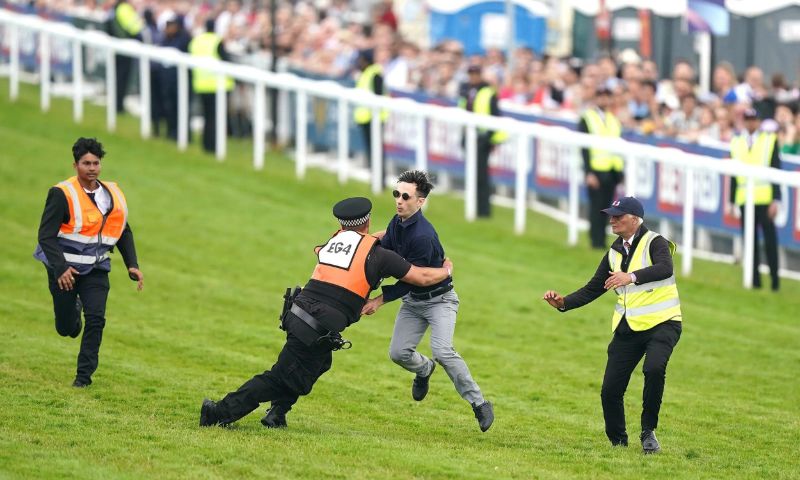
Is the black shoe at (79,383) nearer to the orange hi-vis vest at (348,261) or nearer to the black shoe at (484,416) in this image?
the orange hi-vis vest at (348,261)

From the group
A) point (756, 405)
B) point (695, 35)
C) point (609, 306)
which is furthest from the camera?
point (695, 35)

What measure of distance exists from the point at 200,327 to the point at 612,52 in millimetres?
13829

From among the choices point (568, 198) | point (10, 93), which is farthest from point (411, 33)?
point (568, 198)

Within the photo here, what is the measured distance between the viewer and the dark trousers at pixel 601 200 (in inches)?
754

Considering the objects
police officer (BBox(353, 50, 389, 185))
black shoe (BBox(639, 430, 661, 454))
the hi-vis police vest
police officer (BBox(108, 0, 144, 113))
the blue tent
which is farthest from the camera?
the blue tent

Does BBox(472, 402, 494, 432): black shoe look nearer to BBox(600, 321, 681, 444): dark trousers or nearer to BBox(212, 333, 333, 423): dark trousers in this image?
BBox(600, 321, 681, 444): dark trousers

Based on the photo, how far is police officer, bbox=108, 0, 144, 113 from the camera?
2518 centimetres

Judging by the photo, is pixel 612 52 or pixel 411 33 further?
pixel 411 33

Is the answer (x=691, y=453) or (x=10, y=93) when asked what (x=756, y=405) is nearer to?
(x=691, y=453)

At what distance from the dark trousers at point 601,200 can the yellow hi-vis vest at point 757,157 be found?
1957 mm

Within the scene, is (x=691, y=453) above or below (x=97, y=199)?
below

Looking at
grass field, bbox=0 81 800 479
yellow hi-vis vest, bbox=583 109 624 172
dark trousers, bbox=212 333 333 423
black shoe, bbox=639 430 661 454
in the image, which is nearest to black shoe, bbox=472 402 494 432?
grass field, bbox=0 81 800 479

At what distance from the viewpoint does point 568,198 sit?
69.5 ft

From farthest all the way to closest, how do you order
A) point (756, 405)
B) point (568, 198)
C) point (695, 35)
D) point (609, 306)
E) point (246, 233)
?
point (695, 35), point (568, 198), point (246, 233), point (609, 306), point (756, 405)
